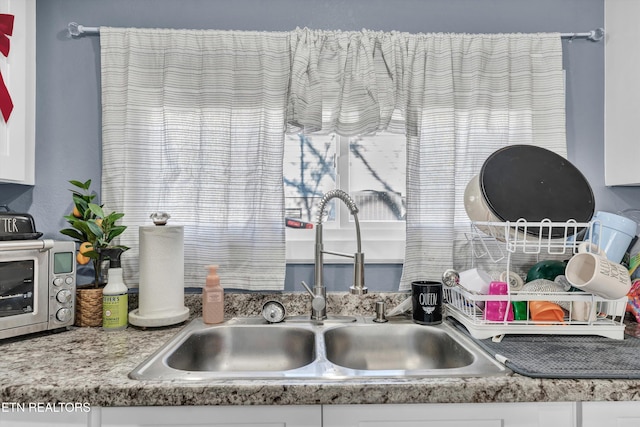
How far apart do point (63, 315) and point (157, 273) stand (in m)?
0.30

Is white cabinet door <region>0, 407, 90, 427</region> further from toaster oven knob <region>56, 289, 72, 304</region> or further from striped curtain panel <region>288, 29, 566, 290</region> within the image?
striped curtain panel <region>288, 29, 566, 290</region>

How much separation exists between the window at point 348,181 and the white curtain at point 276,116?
4.6 inches

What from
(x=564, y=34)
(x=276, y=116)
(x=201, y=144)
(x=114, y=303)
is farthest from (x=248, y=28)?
→ (x=564, y=34)

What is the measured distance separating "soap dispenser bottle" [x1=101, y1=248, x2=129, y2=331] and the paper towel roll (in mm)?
36

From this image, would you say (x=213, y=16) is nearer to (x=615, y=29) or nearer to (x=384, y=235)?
(x=384, y=235)

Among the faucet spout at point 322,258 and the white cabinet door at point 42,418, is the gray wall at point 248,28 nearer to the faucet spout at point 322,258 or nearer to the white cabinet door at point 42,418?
the faucet spout at point 322,258

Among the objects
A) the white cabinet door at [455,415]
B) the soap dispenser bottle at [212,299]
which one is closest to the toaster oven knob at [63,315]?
the soap dispenser bottle at [212,299]

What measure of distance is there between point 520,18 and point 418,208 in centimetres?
86

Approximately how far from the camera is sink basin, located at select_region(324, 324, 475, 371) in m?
1.28

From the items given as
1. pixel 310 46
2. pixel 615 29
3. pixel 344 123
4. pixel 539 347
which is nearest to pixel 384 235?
pixel 344 123

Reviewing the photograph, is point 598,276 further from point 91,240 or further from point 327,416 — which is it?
point 91,240

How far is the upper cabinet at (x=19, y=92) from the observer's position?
132cm

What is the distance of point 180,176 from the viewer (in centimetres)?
146

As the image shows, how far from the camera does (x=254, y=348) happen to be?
1.32 m
